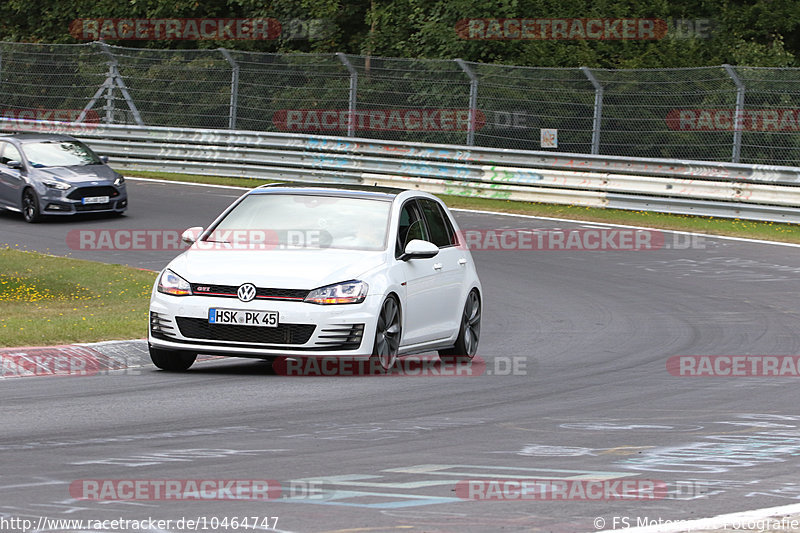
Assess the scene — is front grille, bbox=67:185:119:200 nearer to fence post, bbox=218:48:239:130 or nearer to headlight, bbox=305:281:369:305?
fence post, bbox=218:48:239:130

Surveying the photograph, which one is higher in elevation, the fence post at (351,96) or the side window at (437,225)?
the fence post at (351,96)

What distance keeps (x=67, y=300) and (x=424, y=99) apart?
1416 cm

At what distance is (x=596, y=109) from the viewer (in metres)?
27.0

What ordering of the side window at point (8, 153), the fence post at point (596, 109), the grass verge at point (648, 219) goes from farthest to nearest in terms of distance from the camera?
the fence post at point (596, 109)
the side window at point (8, 153)
the grass verge at point (648, 219)

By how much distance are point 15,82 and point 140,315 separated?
2201 cm

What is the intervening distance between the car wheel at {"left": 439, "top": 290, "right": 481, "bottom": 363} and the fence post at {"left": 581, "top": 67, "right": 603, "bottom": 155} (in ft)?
47.6

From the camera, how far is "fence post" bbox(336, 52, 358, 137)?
3003cm

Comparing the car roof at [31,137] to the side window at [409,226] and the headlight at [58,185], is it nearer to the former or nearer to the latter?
the headlight at [58,185]

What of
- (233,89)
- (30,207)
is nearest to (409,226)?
(30,207)

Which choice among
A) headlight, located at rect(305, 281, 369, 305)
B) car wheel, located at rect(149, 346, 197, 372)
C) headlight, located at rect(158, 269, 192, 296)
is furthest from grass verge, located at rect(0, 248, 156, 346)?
headlight, located at rect(305, 281, 369, 305)

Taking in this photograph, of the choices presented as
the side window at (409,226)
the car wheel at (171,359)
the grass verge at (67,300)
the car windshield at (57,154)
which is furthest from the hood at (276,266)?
the car windshield at (57,154)

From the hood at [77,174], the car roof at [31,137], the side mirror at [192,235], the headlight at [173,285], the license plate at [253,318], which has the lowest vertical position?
the hood at [77,174]

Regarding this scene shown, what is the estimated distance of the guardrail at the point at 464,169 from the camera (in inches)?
999

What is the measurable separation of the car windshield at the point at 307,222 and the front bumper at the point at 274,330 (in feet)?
3.08
